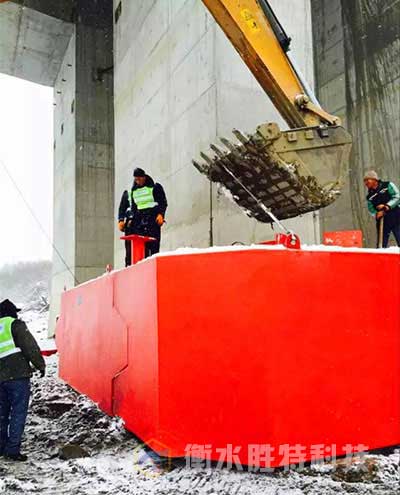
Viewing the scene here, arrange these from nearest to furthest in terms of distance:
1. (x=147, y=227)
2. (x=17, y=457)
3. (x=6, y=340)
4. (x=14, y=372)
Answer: (x=17, y=457) → (x=14, y=372) → (x=6, y=340) → (x=147, y=227)

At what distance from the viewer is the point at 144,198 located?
6727 mm

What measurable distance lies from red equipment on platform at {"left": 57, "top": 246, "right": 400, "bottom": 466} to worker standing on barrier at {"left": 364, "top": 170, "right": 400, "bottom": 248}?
3.33m

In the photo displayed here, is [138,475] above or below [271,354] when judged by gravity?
below

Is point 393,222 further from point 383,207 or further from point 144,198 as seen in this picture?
point 144,198

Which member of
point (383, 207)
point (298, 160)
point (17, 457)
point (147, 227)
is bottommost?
point (17, 457)

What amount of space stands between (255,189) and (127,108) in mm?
6100

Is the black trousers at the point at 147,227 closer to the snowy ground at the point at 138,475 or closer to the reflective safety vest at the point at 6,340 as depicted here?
the reflective safety vest at the point at 6,340

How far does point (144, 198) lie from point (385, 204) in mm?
3151

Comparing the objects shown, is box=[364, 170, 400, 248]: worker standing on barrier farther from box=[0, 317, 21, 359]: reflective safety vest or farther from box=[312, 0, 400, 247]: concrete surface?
box=[312, 0, 400, 247]: concrete surface

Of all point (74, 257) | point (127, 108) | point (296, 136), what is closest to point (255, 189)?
point (296, 136)

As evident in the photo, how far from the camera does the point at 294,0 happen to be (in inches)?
334

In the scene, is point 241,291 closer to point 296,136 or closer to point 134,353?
point 134,353

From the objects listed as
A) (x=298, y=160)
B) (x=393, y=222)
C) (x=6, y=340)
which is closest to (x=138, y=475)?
(x=6, y=340)

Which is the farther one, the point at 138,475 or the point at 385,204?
the point at 385,204
